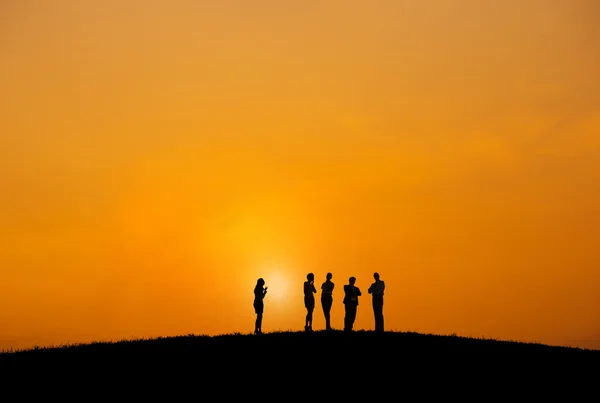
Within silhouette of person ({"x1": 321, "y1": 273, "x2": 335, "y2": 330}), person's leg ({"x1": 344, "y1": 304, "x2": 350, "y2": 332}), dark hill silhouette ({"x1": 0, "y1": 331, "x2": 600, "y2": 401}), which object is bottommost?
dark hill silhouette ({"x1": 0, "y1": 331, "x2": 600, "y2": 401})

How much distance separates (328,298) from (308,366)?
856cm

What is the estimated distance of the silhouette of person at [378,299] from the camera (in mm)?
38312

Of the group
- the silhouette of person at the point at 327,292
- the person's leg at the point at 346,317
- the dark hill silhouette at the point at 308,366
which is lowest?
the dark hill silhouette at the point at 308,366

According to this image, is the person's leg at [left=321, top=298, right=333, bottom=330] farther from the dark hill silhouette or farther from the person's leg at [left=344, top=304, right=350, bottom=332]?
the dark hill silhouette

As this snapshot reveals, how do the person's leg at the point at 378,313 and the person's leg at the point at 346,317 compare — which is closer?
the person's leg at the point at 346,317

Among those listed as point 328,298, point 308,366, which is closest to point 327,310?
point 328,298

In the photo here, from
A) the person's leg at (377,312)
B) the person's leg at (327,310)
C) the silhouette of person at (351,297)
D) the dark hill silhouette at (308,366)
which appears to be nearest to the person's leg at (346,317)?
the silhouette of person at (351,297)

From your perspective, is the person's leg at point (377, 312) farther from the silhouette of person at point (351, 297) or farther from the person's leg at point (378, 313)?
the silhouette of person at point (351, 297)

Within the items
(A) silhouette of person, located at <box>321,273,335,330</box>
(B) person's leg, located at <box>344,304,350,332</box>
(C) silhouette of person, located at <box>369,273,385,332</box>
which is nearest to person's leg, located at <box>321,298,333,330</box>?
(A) silhouette of person, located at <box>321,273,335,330</box>

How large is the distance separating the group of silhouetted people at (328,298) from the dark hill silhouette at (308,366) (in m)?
2.18

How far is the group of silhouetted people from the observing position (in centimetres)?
3788

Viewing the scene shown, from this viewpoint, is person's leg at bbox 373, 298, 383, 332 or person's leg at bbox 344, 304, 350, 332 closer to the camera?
person's leg at bbox 344, 304, 350, 332

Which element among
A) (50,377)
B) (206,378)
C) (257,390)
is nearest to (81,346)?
(50,377)

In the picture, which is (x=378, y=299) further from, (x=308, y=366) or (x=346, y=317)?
(x=308, y=366)
